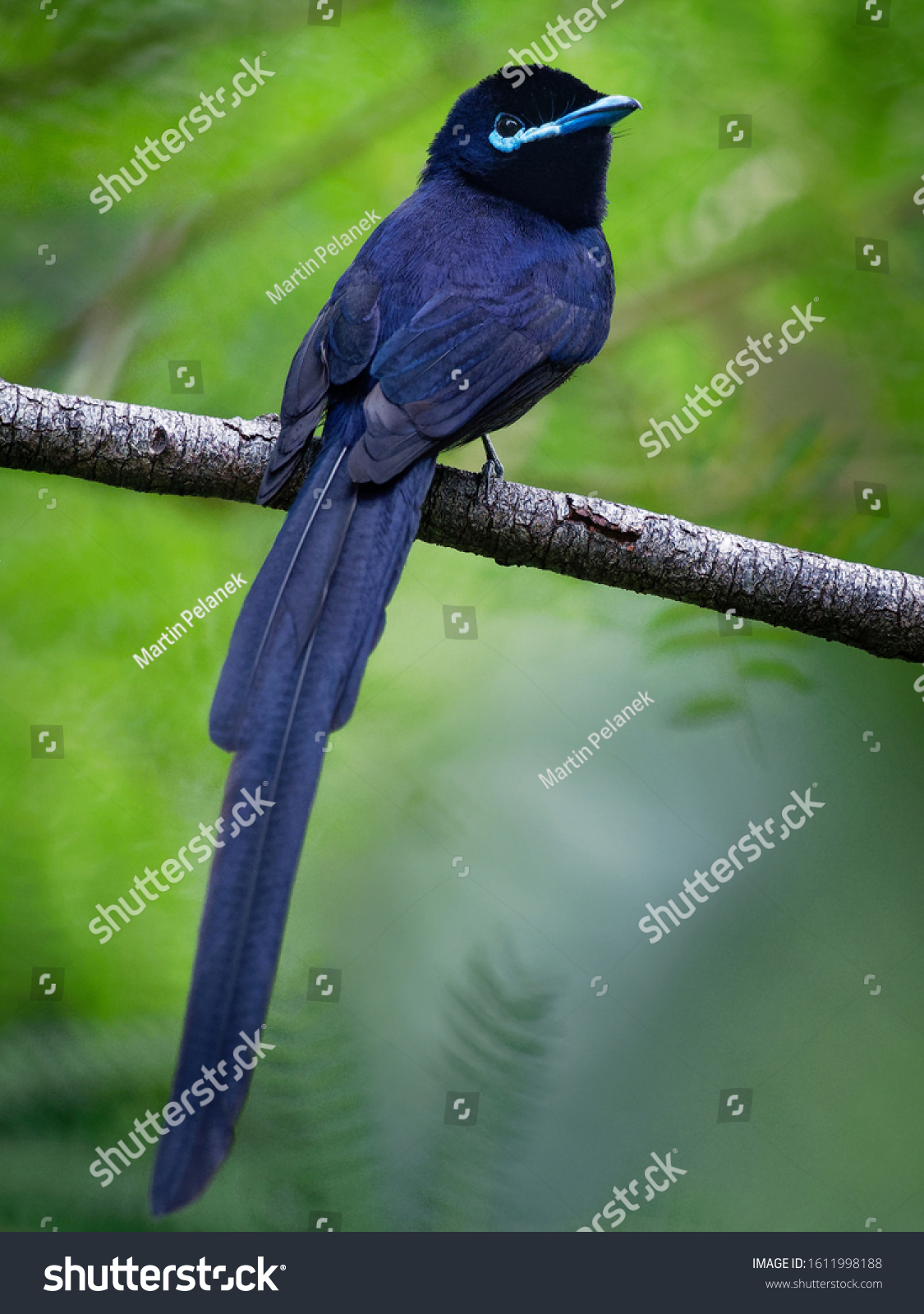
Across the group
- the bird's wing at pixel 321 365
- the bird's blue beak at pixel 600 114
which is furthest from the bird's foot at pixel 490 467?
the bird's blue beak at pixel 600 114

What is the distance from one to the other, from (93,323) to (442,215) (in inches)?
31.3

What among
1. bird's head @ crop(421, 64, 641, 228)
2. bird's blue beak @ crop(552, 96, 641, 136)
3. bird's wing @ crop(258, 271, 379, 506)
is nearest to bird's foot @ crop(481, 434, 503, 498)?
bird's wing @ crop(258, 271, 379, 506)

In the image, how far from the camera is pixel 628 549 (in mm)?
1823

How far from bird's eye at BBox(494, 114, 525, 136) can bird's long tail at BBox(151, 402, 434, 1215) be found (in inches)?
34.1

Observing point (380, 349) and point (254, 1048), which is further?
point (380, 349)

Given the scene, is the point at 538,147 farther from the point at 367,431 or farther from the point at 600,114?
the point at 367,431

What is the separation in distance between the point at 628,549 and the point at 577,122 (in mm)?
885

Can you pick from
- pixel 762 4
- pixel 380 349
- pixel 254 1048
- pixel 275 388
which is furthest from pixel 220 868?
pixel 762 4

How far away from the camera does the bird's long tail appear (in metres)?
1.06

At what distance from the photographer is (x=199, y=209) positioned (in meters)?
2.34

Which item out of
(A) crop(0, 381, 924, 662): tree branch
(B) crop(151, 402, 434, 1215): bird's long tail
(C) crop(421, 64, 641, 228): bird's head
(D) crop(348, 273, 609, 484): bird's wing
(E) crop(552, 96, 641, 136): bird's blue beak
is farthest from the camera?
(C) crop(421, 64, 641, 228): bird's head

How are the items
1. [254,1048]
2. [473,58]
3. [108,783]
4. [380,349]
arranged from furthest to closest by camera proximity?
1. [473,58]
2. [108,783]
3. [380,349]
4. [254,1048]

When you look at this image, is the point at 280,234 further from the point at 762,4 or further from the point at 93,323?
the point at 762,4

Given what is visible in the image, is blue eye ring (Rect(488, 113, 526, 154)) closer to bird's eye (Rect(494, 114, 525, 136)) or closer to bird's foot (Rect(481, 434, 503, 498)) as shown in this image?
bird's eye (Rect(494, 114, 525, 136))
